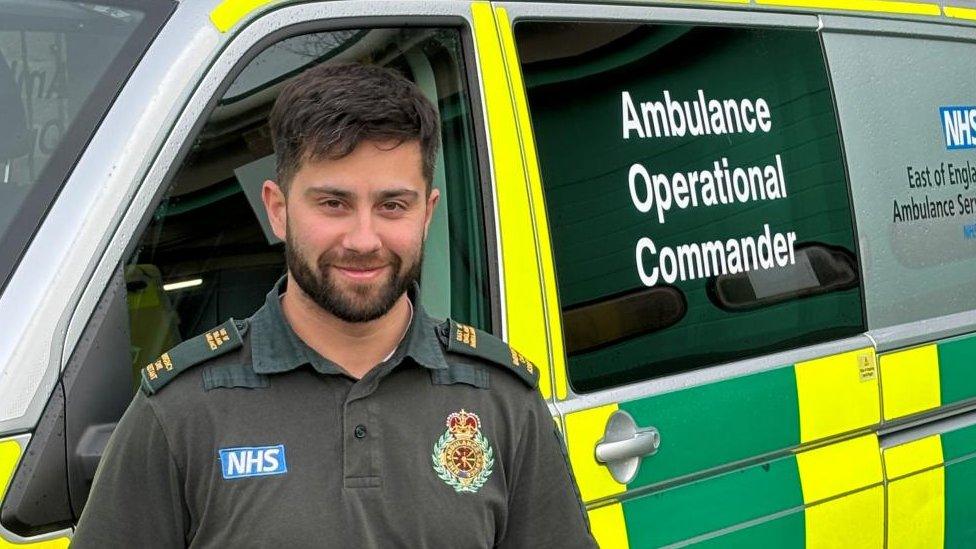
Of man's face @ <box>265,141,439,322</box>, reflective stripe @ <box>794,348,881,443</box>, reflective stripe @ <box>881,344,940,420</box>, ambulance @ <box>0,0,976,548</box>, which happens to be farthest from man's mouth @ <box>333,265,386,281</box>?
reflective stripe @ <box>881,344,940,420</box>

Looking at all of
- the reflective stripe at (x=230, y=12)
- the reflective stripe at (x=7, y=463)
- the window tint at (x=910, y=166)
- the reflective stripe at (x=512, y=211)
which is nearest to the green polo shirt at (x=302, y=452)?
the reflective stripe at (x=7, y=463)

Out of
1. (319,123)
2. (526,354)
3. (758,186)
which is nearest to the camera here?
(319,123)

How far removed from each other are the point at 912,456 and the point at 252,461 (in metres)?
2.14

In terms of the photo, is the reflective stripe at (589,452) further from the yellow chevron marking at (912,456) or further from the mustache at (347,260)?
the mustache at (347,260)

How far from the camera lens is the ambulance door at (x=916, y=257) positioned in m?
3.37

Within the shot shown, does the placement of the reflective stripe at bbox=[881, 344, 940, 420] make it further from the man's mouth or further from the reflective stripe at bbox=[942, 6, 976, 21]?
the man's mouth

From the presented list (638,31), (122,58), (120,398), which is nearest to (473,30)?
(638,31)

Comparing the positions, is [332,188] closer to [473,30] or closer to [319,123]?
[319,123]

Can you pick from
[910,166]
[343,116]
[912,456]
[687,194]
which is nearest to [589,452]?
[687,194]

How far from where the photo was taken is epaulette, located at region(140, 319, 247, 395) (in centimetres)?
163

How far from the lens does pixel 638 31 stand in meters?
2.89

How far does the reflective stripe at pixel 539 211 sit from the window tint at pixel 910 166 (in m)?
1.02

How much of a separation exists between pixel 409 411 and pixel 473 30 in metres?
1.08

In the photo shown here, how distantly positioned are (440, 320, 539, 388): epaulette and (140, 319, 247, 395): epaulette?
252 mm
